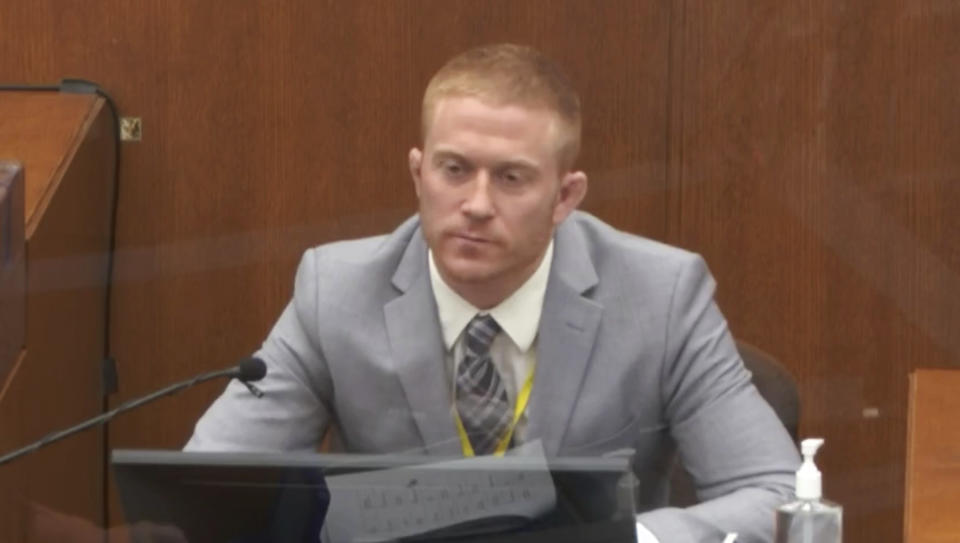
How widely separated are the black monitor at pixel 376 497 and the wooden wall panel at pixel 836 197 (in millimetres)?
1946

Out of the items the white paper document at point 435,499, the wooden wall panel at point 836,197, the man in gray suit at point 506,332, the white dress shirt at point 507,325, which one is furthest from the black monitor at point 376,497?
the wooden wall panel at point 836,197

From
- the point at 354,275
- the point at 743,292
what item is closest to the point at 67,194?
the point at 354,275

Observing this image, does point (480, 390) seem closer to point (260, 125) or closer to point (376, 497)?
point (376, 497)

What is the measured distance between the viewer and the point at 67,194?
9.77ft

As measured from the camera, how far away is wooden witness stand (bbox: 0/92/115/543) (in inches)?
97.3

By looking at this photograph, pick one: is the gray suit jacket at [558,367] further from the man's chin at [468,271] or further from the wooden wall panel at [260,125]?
the wooden wall panel at [260,125]

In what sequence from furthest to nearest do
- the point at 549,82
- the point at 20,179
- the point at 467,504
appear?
the point at 20,179 < the point at 549,82 < the point at 467,504

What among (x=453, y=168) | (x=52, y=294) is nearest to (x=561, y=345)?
(x=453, y=168)

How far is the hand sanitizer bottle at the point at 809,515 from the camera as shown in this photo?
1.64m

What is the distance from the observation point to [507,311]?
229cm

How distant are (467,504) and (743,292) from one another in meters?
2.01

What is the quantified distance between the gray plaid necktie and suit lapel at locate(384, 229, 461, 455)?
0.02 meters

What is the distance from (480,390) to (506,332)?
82mm

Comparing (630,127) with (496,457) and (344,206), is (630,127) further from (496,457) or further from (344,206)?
(496,457)
